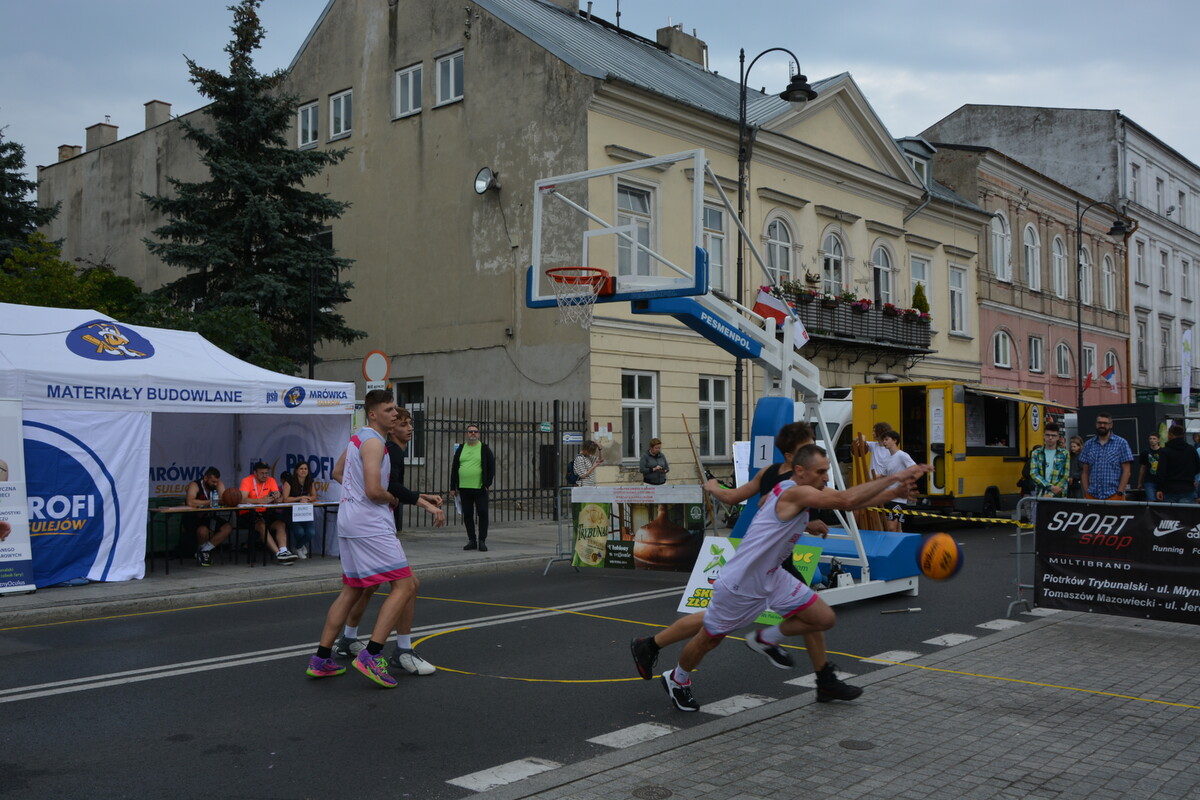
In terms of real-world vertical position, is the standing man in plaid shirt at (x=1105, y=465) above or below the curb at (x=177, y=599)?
above

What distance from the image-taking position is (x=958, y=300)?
3628 cm

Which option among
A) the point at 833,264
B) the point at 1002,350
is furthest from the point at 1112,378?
the point at 833,264

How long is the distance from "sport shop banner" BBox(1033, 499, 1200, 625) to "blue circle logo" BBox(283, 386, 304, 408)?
893cm

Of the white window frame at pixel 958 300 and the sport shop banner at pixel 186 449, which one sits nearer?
the sport shop banner at pixel 186 449

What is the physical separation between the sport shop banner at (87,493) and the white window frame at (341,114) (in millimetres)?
17797

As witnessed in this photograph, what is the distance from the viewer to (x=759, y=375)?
27219 mm

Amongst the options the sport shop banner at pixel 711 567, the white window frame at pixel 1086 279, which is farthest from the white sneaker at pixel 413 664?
the white window frame at pixel 1086 279

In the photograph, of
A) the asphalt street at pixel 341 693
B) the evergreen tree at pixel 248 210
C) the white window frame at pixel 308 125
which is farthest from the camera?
the white window frame at pixel 308 125

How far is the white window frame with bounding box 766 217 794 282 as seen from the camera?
91.1 ft

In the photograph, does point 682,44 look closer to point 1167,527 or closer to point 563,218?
point 563,218

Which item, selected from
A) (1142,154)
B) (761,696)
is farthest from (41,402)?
(1142,154)

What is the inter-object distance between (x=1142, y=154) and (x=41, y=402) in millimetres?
50262

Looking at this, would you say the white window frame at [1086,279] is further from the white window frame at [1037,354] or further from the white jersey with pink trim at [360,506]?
the white jersey with pink trim at [360,506]

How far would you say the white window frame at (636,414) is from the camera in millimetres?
24125
